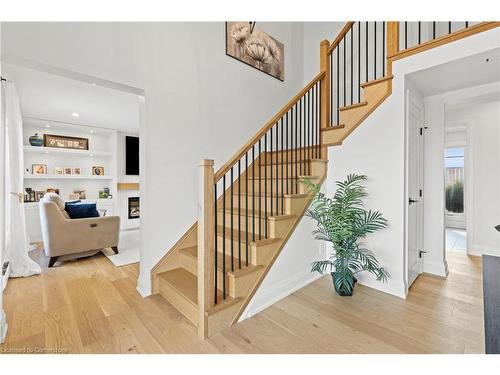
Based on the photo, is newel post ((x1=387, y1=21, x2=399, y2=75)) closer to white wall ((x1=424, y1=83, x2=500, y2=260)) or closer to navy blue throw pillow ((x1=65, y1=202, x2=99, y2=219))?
white wall ((x1=424, y1=83, x2=500, y2=260))

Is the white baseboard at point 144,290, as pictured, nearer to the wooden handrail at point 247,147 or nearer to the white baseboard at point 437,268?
the wooden handrail at point 247,147

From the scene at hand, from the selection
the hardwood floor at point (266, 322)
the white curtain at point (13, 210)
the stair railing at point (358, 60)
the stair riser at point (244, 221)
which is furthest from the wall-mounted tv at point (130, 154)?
the stair railing at point (358, 60)

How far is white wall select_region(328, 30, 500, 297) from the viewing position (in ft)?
7.55

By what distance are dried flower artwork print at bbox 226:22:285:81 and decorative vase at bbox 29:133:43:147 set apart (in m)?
4.41

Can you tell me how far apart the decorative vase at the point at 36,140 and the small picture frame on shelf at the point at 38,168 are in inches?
17.1

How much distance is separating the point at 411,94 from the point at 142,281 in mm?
3421

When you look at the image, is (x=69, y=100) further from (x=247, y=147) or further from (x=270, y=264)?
(x=270, y=264)

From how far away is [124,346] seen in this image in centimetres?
163

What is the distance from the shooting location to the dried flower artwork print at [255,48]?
3184 mm

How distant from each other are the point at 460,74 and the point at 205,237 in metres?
2.86

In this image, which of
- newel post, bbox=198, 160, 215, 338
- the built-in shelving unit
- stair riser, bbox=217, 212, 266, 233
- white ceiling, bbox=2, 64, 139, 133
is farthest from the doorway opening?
the built-in shelving unit

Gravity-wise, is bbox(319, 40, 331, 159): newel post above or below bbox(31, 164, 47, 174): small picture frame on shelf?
above
